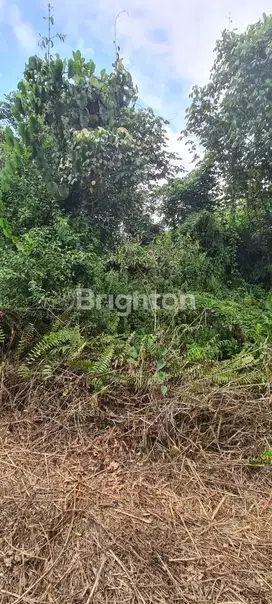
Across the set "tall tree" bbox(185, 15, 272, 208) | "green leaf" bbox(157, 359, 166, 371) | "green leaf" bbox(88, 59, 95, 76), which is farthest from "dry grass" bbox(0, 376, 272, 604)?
"tall tree" bbox(185, 15, 272, 208)

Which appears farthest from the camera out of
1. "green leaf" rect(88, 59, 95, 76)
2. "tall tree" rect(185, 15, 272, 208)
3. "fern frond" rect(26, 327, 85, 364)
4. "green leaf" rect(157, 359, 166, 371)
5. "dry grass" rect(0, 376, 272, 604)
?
"tall tree" rect(185, 15, 272, 208)

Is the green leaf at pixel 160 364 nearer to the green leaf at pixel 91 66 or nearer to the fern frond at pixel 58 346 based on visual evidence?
the fern frond at pixel 58 346

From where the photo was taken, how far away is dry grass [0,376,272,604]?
1.30m

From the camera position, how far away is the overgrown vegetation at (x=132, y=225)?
2514 millimetres

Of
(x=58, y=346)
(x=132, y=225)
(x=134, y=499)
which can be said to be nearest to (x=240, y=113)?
A: (x=132, y=225)

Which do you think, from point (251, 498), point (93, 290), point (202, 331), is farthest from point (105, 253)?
point (251, 498)

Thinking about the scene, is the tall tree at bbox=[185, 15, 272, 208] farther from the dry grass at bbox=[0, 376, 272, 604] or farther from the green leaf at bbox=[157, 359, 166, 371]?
the dry grass at bbox=[0, 376, 272, 604]

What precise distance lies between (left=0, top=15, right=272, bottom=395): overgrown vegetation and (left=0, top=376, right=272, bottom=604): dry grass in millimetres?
262

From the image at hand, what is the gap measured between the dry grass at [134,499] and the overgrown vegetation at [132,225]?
262 mm

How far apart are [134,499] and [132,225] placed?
13.7 ft

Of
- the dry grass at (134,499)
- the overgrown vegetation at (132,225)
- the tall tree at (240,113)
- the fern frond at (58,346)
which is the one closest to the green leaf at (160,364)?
the overgrown vegetation at (132,225)

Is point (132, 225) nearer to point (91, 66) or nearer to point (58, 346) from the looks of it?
point (91, 66)

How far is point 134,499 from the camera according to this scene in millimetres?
1658

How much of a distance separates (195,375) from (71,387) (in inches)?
35.4
